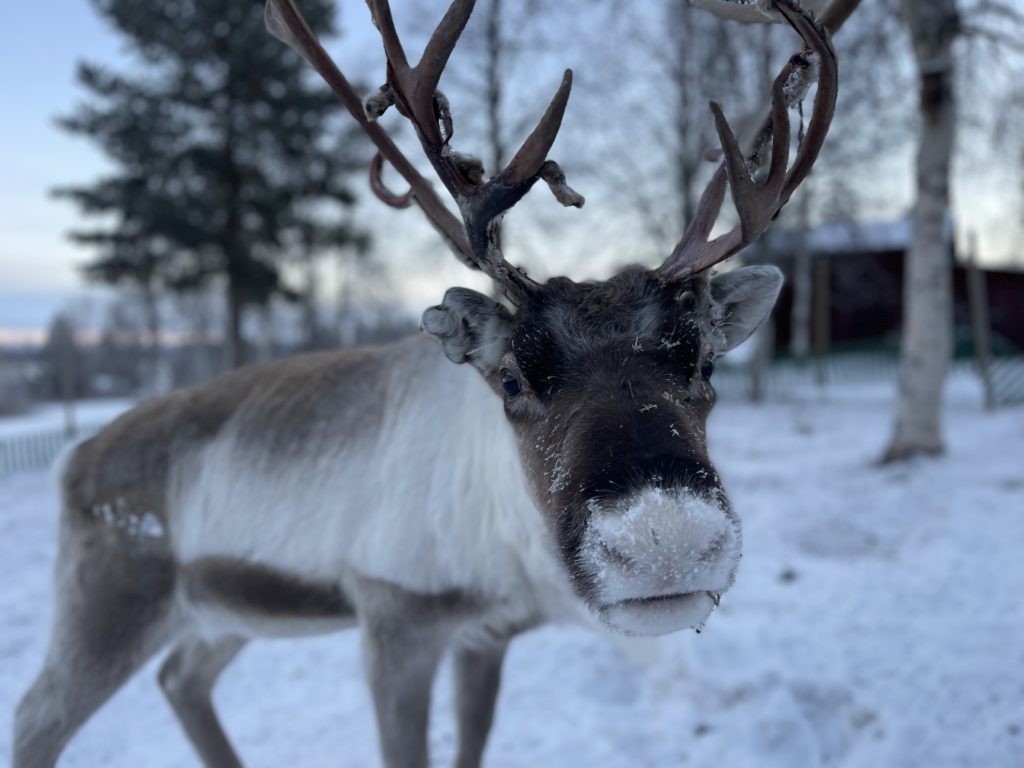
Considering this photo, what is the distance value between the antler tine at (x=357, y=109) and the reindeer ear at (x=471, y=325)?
25 cm

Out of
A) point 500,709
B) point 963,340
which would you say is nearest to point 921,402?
point 500,709

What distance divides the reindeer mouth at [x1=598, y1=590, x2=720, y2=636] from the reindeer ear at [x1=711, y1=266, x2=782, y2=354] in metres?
0.80

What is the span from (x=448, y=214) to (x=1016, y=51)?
8.53 metres

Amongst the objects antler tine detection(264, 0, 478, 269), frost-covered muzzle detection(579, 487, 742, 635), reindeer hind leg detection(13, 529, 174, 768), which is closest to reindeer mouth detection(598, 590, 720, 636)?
frost-covered muzzle detection(579, 487, 742, 635)

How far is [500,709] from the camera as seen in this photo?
3.95 metres

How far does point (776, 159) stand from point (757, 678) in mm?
2871

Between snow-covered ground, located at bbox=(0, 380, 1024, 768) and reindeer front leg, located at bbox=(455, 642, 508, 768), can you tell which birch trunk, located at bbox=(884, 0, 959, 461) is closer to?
snow-covered ground, located at bbox=(0, 380, 1024, 768)

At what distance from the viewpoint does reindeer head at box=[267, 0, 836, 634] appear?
1.57 m

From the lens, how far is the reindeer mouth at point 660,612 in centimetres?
163

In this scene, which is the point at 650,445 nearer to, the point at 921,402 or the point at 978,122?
the point at 921,402

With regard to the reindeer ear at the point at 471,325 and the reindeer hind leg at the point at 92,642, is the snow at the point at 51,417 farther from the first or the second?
the reindeer ear at the point at 471,325

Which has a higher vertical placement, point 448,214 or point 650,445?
point 448,214

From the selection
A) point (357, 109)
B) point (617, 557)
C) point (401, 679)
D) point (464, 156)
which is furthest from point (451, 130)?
point (401, 679)

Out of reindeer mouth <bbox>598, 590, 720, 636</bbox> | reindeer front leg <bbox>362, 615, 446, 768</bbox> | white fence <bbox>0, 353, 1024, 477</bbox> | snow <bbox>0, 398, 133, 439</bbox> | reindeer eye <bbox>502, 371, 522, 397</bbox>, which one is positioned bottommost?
snow <bbox>0, 398, 133, 439</bbox>
